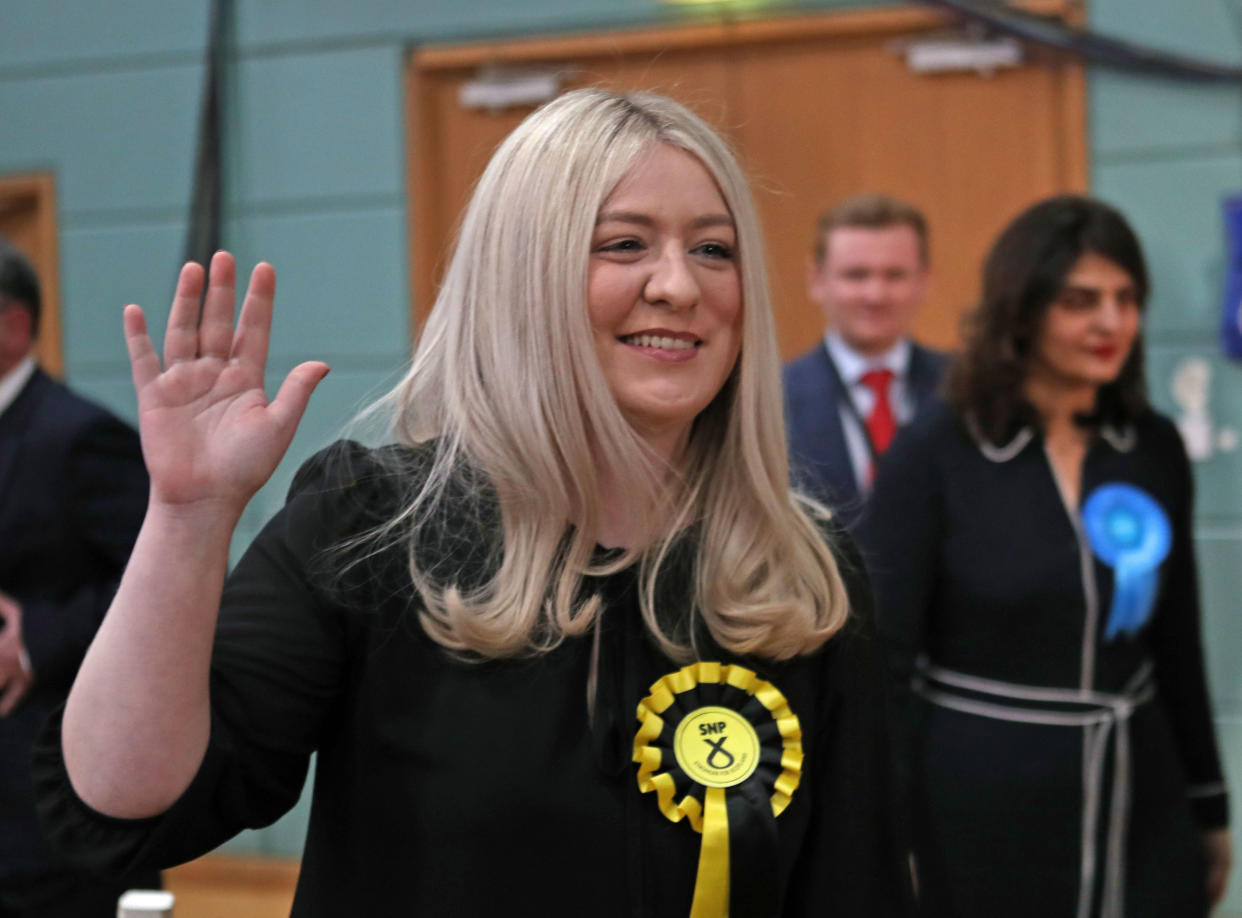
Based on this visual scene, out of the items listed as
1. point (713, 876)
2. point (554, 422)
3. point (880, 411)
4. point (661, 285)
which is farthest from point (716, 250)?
point (880, 411)

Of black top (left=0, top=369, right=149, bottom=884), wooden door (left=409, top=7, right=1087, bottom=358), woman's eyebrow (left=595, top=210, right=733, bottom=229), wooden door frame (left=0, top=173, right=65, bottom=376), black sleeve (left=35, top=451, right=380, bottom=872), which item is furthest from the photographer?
wooden door frame (left=0, top=173, right=65, bottom=376)

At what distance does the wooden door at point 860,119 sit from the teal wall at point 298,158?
8cm

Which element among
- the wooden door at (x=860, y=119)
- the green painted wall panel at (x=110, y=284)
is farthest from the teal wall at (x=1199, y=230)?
the green painted wall panel at (x=110, y=284)

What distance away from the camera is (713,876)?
1328 millimetres

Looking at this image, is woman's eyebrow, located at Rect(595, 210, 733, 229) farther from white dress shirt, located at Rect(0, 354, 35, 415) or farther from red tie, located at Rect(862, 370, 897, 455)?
red tie, located at Rect(862, 370, 897, 455)

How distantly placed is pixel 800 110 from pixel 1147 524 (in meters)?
2.23

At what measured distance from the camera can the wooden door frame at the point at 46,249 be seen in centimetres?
484

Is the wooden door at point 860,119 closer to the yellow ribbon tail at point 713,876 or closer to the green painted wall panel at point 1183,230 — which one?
the green painted wall panel at point 1183,230

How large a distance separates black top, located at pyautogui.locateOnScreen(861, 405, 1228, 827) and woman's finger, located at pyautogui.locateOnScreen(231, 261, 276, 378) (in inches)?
54.8

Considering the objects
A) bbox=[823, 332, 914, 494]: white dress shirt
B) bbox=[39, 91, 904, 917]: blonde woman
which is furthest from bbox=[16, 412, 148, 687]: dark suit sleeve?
bbox=[823, 332, 914, 494]: white dress shirt

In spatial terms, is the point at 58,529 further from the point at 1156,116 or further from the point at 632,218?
the point at 1156,116

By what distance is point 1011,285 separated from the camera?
2578 mm

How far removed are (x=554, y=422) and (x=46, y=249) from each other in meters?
4.06

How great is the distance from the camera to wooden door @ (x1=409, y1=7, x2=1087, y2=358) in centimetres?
411
